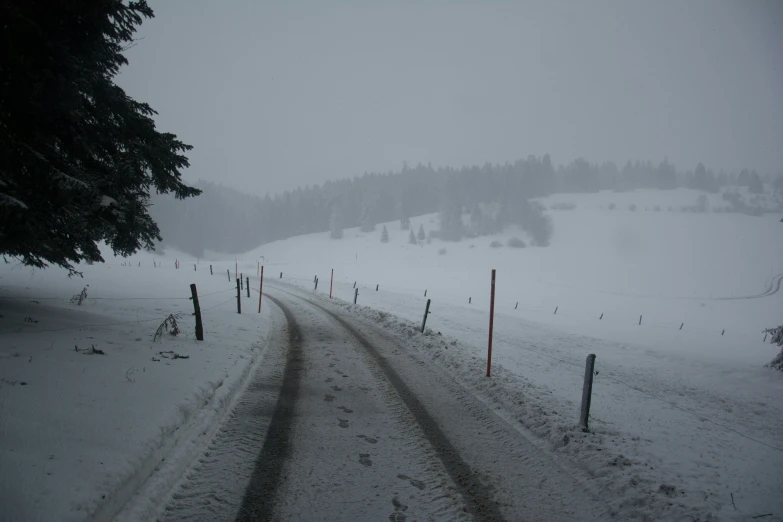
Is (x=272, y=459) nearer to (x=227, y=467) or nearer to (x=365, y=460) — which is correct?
(x=227, y=467)

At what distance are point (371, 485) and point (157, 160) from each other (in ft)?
25.5

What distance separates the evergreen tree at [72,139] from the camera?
5.34 m

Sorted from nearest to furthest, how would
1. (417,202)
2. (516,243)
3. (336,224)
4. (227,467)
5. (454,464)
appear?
(227,467) → (454,464) → (516,243) → (336,224) → (417,202)

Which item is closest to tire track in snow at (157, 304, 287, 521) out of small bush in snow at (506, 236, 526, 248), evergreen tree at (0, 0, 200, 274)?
evergreen tree at (0, 0, 200, 274)

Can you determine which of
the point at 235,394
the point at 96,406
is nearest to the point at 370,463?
the point at 235,394

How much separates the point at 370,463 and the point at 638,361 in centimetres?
1197

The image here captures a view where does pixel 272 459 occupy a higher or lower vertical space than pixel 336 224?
lower

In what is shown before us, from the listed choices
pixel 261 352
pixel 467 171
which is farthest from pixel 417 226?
pixel 261 352

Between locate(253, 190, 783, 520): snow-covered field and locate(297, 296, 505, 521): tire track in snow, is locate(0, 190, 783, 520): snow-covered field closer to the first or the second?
locate(253, 190, 783, 520): snow-covered field

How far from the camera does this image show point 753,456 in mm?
4859

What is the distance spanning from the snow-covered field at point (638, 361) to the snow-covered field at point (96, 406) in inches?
191

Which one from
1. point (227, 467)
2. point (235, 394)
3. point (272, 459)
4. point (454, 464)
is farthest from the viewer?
point (235, 394)

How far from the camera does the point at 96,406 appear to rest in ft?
13.8

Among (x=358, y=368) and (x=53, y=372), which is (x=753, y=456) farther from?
(x=53, y=372)
